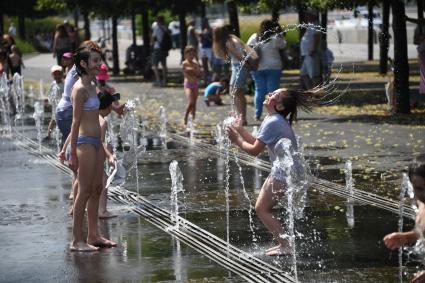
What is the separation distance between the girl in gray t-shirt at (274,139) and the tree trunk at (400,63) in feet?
38.4

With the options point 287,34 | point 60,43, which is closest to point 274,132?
point 60,43

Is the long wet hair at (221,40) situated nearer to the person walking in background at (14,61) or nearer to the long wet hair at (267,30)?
the long wet hair at (267,30)

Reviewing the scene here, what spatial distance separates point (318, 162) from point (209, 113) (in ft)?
27.1

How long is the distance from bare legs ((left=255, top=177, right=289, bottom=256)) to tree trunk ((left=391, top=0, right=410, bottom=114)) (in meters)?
11.8

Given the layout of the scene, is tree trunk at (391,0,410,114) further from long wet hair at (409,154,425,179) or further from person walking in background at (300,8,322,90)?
long wet hair at (409,154,425,179)

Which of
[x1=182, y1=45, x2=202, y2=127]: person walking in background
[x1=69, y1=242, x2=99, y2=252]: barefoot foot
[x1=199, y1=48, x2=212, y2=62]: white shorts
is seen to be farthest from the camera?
[x1=199, y1=48, x2=212, y2=62]: white shorts

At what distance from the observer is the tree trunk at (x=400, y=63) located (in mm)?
20469

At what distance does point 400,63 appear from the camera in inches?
816

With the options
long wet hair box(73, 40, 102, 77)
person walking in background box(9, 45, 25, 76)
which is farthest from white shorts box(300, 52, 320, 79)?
long wet hair box(73, 40, 102, 77)

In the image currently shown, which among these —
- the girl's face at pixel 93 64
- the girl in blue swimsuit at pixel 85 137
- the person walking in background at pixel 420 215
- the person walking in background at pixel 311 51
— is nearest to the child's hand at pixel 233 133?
the girl in blue swimsuit at pixel 85 137

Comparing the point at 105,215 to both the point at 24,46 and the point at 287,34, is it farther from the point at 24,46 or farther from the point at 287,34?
the point at 24,46

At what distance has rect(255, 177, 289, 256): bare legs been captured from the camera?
→ 8.81m

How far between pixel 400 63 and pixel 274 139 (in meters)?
12.2

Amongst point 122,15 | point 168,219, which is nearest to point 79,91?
point 168,219
